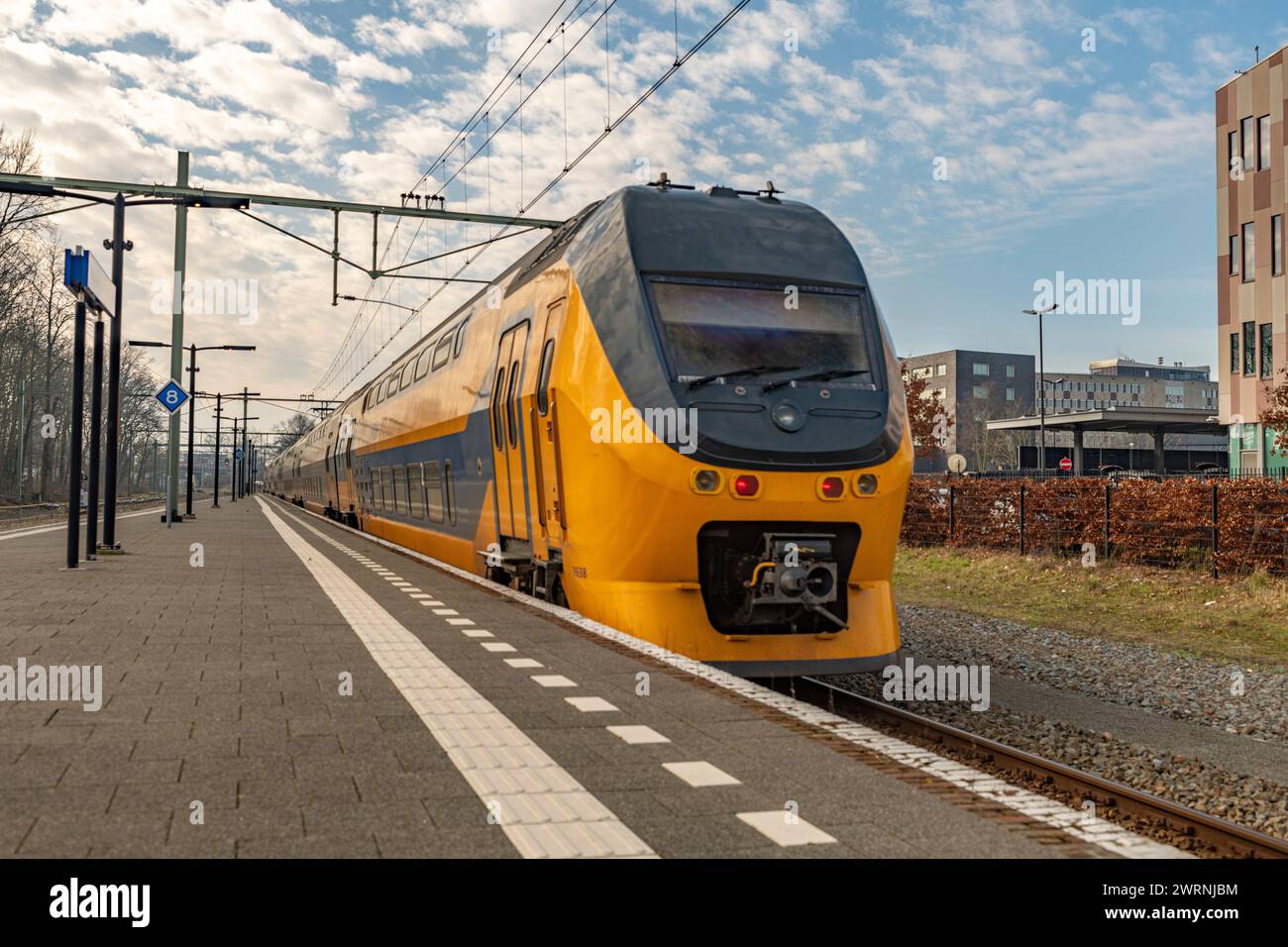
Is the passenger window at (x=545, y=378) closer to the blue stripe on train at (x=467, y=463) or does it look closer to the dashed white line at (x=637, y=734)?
the blue stripe on train at (x=467, y=463)

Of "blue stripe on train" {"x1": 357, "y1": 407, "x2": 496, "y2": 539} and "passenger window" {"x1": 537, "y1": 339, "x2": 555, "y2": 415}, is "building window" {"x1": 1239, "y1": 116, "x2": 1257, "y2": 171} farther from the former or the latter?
"passenger window" {"x1": 537, "y1": 339, "x2": 555, "y2": 415}

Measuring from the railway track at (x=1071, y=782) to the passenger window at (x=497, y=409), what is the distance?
169 inches

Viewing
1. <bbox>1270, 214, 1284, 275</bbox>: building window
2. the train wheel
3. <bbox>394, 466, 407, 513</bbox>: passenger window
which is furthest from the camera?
<bbox>1270, 214, 1284, 275</bbox>: building window

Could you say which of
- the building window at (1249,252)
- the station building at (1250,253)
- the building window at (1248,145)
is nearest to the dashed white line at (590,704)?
the station building at (1250,253)

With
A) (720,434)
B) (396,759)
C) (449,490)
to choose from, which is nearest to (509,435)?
→ (720,434)

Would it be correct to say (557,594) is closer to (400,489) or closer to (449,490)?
(449,490)

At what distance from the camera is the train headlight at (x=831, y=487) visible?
870 centimetres

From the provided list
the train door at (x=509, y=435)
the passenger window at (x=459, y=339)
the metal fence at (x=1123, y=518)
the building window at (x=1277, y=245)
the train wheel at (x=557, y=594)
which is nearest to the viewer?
the train wheel at (x=557, y=594)

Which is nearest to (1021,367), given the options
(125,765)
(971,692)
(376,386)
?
(376,386)

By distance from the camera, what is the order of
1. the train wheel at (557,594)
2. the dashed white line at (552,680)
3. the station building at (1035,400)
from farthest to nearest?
1. the station building at (1035,400)
2. the train wheel at (557,594)
3. the dashed white line at (552,680)

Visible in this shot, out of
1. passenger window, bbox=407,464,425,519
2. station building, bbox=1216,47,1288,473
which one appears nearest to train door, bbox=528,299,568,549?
passenger window, bbox=407,464,425,519

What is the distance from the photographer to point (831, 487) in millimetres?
8734

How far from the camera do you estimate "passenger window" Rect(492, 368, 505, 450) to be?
→ 12.0 m

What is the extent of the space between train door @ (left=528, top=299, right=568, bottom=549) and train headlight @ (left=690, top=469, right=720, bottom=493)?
162 cm
